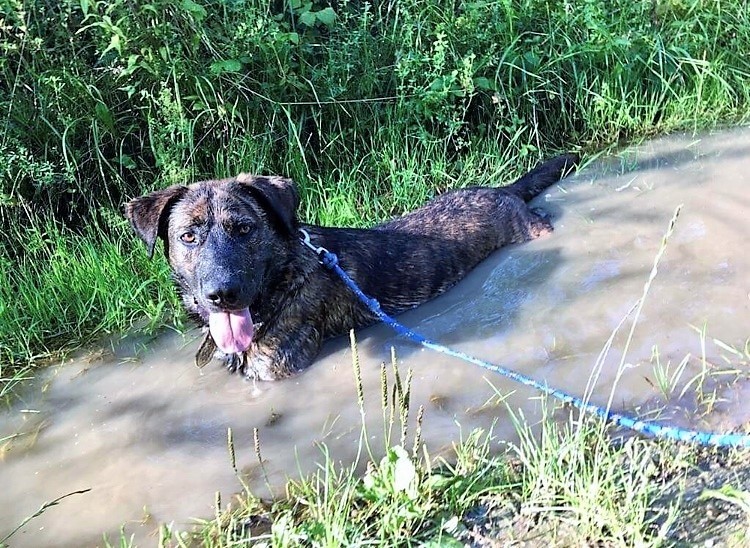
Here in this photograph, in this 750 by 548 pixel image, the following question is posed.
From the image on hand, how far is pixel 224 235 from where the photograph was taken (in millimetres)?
4055

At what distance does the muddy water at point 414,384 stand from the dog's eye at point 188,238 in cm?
88

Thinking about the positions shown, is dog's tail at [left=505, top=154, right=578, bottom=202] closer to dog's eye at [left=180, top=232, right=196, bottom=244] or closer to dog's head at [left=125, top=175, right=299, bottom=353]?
dog's head at [left=125, top=175, right=299, bottom=353]

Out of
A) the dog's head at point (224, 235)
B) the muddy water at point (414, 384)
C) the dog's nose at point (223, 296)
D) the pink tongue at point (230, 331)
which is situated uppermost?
the dog's head at point (224, 235)

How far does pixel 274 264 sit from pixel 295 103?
2.51m

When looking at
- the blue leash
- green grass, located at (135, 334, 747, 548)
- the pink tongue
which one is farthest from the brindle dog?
green grass, located at (135, 334, 747, 548)

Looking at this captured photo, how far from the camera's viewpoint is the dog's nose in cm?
383

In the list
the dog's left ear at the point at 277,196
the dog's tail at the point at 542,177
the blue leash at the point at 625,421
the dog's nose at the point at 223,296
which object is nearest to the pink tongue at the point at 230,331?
the dog's nose at the point at 223,296

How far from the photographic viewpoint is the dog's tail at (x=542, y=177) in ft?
20.3

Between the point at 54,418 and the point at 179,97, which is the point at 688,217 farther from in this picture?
the point at 54,418

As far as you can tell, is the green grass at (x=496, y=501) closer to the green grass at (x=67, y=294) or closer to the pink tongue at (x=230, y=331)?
the pink tongue at (x=230, y=331)

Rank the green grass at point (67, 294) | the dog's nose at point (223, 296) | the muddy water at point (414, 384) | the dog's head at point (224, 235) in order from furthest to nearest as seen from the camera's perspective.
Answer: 1. the green grass at point (67, 294)
2. the dog's head at point (224, 235)
3. the dog's nose at point (223, 296)
4. the muddy water at point (414, 384)

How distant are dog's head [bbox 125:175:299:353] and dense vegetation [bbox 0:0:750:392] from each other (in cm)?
104

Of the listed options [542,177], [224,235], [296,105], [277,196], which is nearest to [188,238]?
[224,235]

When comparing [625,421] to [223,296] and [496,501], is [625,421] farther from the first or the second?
[223,296]
